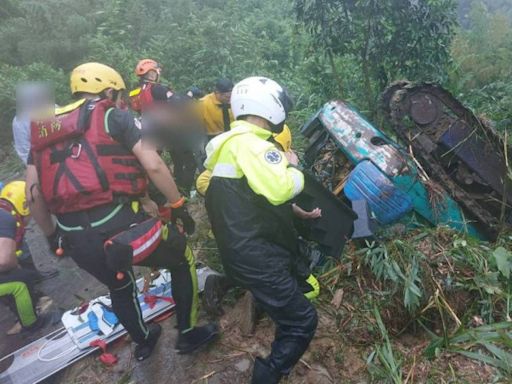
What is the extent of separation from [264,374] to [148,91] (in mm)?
3168

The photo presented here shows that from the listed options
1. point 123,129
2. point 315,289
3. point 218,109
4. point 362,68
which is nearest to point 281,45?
point 362,68

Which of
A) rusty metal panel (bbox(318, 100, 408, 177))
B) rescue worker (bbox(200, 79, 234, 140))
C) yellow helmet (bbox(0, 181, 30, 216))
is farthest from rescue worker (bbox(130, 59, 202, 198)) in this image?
rusty metal panel (bbox(318, 100, 408, 177))

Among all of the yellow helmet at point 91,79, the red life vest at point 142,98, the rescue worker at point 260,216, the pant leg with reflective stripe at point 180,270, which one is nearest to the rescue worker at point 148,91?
the red life vest at point 142,98

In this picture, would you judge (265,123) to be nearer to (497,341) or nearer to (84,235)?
(84,235)

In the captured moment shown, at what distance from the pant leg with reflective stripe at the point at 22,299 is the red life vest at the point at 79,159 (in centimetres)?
131

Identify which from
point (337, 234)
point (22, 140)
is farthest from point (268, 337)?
point (22, 140)

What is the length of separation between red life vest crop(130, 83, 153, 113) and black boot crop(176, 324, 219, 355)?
2491 millimetres

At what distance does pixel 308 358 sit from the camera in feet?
8.63

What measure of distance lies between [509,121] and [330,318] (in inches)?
137

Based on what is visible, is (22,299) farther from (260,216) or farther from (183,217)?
(260,216)

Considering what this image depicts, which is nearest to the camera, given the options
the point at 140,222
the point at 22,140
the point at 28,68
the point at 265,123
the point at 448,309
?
the point at 265,123

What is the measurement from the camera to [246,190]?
2.04 metres

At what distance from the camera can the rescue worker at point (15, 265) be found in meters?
2.97

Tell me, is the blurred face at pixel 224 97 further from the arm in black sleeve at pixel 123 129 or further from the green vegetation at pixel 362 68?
the arm in black sleeve at pixel 123 129
